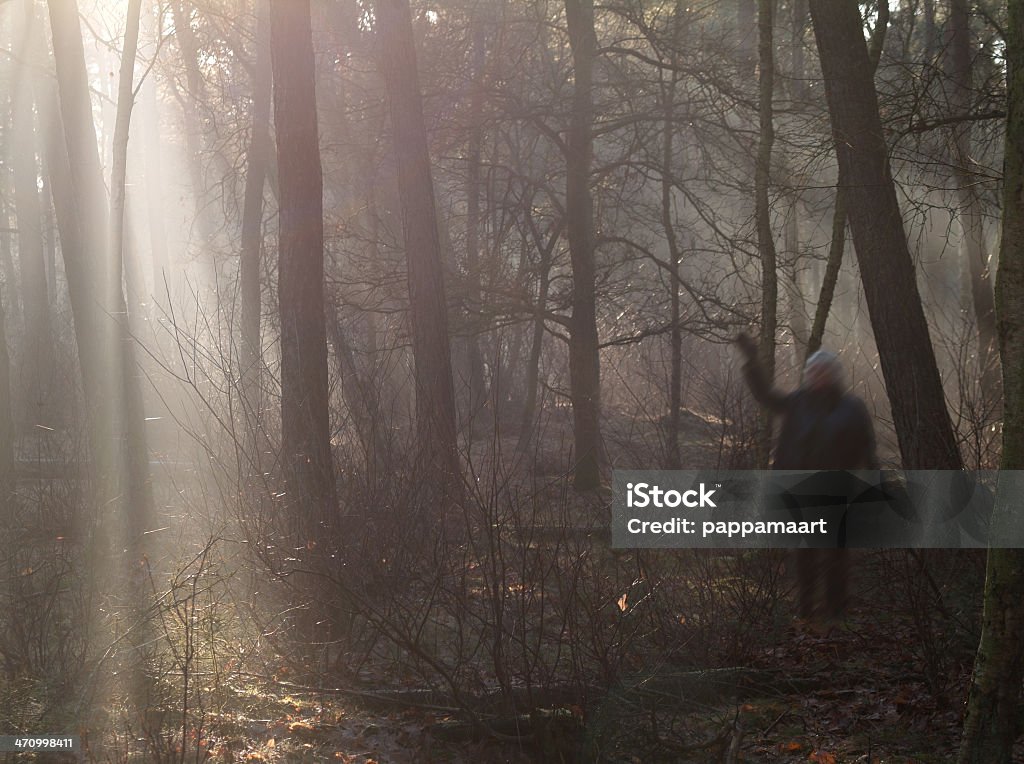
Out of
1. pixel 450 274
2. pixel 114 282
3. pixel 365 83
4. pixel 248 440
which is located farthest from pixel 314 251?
pixel 365 83

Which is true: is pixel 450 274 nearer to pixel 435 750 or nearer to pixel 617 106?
pixel 617 106

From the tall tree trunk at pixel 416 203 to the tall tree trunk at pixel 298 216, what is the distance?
2.30m

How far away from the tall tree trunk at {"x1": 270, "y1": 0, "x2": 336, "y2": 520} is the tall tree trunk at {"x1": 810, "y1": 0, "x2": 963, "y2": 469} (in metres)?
4.13

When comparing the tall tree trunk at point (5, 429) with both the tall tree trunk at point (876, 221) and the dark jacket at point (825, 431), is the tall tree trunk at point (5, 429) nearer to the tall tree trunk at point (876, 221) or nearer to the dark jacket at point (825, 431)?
the dark jacket at point (825, 431)

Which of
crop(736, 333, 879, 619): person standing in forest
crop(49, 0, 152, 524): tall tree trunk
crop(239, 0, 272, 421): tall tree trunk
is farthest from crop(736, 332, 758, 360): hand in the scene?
crop(239, 0, 272, 421): tall tree trunk

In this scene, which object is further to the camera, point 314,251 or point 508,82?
point 508,82

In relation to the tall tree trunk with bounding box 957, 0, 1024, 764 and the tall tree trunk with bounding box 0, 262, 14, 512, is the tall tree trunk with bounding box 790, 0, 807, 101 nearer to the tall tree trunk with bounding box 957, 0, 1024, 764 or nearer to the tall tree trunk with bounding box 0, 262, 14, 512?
the tall tree trunk with bounding box 957, 0, 1024, 764

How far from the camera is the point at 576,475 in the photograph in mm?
12828

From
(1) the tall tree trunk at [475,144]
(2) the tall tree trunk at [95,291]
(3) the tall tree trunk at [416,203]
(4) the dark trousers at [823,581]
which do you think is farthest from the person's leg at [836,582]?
(2) the tall tree trunk at [95,291]

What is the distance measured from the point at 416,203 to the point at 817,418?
582 centimetres

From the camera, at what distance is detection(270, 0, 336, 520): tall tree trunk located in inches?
324

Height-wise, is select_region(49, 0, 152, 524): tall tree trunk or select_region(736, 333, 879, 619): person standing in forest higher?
select_region(49, 0, 152, 524): tall tree trunk

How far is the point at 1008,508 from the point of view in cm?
430

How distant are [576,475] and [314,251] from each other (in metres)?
5.46
